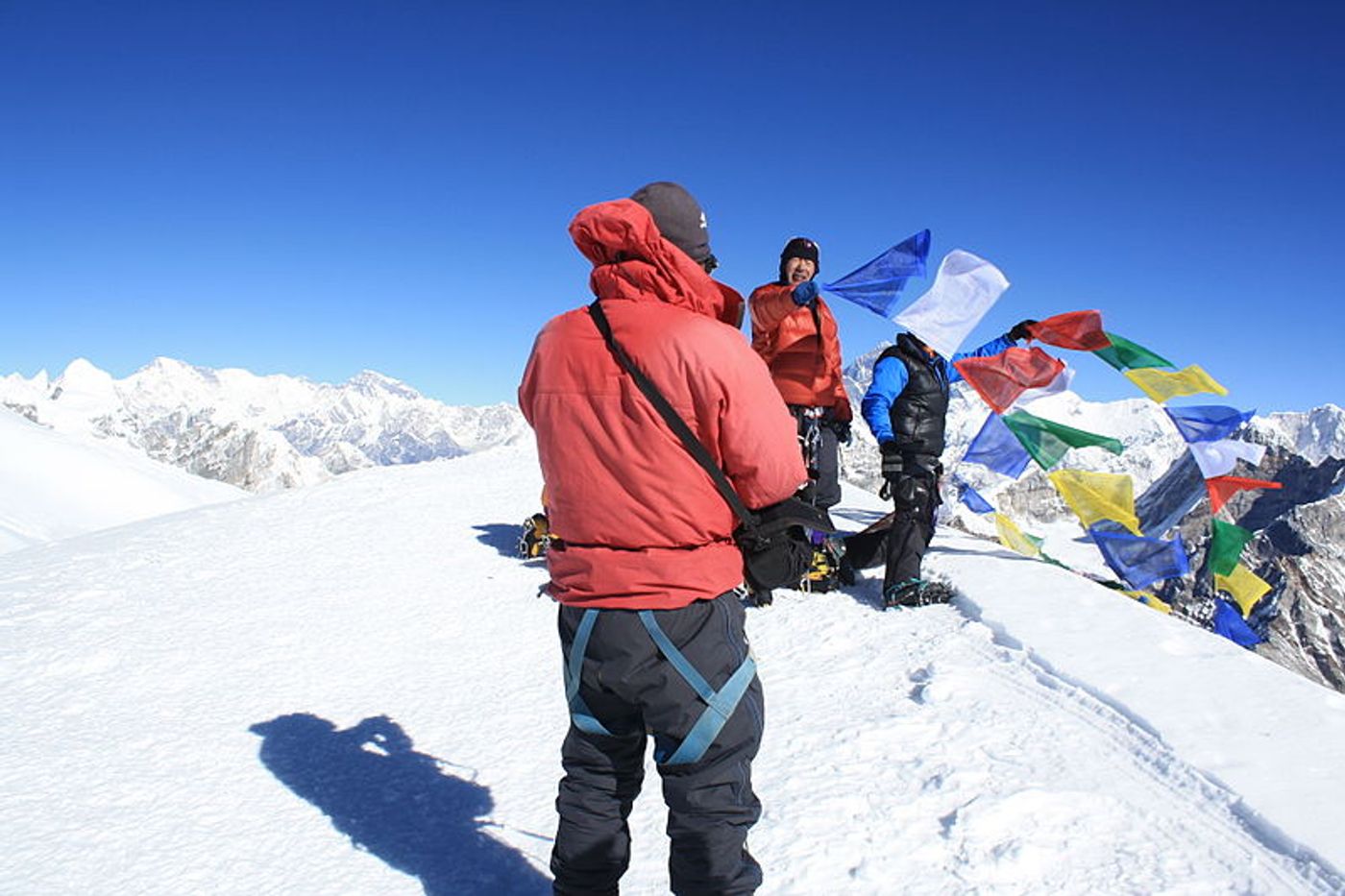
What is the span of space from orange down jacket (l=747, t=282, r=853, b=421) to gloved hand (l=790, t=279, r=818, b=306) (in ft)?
0.97

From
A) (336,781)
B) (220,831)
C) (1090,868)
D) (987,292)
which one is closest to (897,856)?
(1090,868)

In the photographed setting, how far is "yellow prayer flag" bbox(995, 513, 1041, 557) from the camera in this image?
902cm

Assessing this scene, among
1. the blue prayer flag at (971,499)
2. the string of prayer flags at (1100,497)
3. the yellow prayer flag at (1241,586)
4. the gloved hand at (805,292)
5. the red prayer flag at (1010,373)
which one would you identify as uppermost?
the gloved hand at (805,292)

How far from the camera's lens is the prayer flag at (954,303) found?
668 centimetres

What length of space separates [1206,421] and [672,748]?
9.36 m

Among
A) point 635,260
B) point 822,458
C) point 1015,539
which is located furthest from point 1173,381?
point 635,260

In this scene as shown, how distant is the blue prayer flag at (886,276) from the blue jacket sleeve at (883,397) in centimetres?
63

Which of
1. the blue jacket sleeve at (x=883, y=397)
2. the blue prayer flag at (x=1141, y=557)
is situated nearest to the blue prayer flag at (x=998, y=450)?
the blue prayer flag at (x=1141, y=557)

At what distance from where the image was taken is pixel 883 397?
21.0 feet

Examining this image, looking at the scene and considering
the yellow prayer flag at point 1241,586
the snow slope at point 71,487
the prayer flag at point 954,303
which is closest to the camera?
the prayer flag at point 954,303

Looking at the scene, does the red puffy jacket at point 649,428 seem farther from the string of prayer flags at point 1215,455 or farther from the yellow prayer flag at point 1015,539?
the string of prayer flags at point 1215,455

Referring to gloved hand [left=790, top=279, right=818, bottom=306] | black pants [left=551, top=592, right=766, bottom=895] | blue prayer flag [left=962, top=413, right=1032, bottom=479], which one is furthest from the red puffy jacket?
blue prayer flag [left=962, top=413, right=1032, bottom=479]

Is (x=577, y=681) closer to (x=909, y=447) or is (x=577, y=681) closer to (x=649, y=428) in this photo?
(x=649, y=428)

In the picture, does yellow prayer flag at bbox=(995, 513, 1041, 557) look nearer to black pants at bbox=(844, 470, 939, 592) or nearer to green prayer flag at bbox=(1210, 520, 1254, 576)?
green prayer flag at bbox=(1210, 520, 1254, 576)
